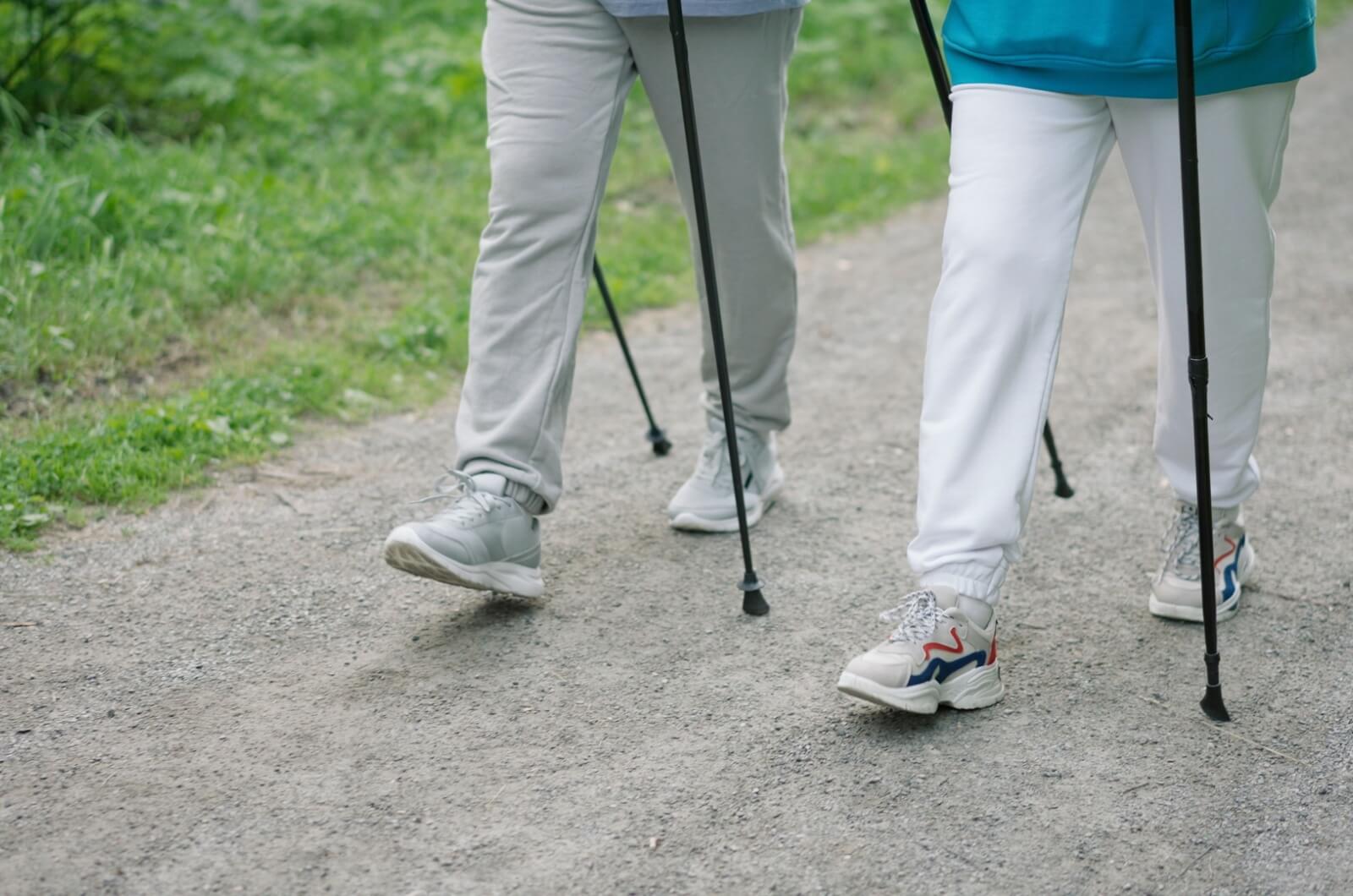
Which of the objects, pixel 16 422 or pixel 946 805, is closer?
pixel 946 805

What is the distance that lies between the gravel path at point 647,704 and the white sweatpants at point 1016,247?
439 millimetres

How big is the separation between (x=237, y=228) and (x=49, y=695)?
301 cm

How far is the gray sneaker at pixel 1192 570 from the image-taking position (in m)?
3.13

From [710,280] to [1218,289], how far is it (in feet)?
3.39

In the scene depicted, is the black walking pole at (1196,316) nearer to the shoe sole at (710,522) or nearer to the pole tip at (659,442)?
the shoe sole at (710,522)

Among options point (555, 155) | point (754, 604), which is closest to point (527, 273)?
point (555, 155)

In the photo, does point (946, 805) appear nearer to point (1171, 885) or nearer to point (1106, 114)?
point (1171, 885)

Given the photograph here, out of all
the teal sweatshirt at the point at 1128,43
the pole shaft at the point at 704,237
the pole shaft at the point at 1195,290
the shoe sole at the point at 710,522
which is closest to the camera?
the pole shaft at the point at 1195,290

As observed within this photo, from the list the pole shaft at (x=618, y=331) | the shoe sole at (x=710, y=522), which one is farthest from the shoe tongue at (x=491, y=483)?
the shoe sole at (x=710, y=522)

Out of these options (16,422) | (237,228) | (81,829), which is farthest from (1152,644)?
(237,228)

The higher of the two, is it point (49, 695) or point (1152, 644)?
point (49, 695)

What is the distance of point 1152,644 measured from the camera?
9.99 ft

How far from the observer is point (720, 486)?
3.70 meters

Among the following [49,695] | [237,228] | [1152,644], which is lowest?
[1152,644]
